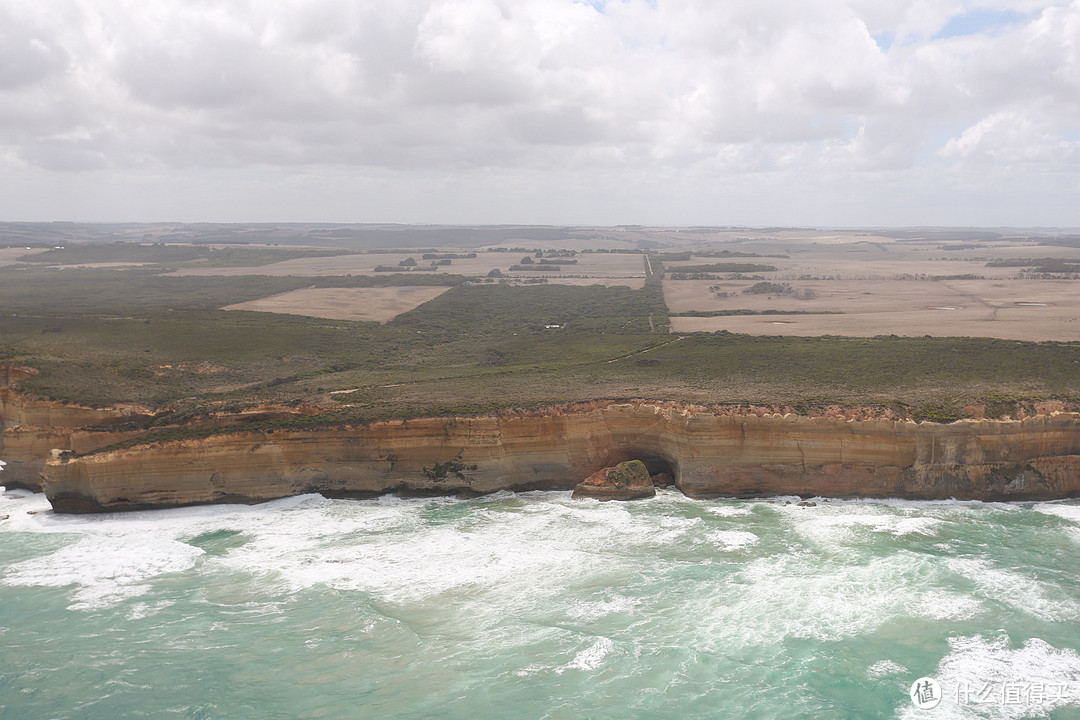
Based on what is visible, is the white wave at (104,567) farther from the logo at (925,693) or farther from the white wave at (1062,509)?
the white wave at (1062,509)

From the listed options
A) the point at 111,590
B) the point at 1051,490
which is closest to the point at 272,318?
the point at 111,590

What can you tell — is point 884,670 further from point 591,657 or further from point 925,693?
point 591,657

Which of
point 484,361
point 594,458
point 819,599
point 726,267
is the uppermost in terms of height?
point 726,267

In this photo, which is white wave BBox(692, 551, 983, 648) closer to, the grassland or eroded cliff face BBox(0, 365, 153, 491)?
the grassland

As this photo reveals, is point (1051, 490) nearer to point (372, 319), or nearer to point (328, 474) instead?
point (328, 474)

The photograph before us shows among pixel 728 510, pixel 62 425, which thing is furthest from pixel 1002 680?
pixel 62 425

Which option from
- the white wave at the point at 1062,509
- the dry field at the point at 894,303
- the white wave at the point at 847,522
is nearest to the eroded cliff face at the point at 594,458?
the white wave at the point at 1062,509
